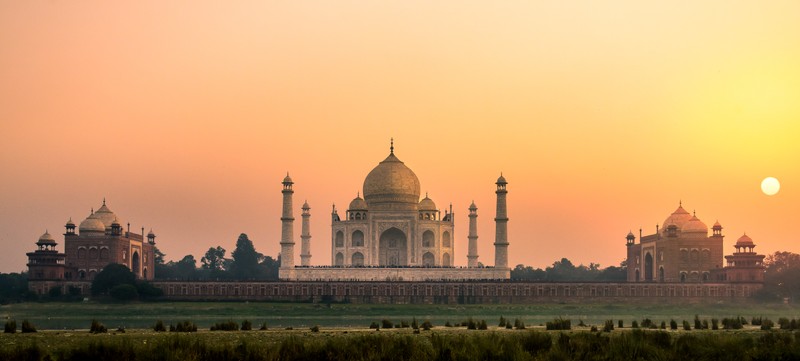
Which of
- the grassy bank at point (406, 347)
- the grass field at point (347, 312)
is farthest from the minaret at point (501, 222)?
the grassy bank at point (406, 347)

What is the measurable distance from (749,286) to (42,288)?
63.4 metres

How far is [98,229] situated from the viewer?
122750mm

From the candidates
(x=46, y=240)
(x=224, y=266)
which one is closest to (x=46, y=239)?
(x=46, y=240)

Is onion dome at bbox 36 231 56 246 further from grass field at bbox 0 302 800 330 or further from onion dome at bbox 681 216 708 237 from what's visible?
onion dome at bbox 681 216 708 237

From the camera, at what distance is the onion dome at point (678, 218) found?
130125 millimetres

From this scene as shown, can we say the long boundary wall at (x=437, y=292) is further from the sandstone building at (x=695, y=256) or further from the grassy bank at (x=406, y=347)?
the grassy bank at (x=406, y=347)

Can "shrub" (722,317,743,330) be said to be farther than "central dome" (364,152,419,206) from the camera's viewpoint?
No

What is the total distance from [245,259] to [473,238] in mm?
31514

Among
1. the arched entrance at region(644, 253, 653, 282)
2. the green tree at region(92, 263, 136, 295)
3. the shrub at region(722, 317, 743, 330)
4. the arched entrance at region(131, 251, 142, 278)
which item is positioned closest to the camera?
the shrub at region(722, 317, 743, 330)

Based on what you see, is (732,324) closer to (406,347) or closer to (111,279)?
(406,347)

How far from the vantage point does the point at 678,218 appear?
430 feet

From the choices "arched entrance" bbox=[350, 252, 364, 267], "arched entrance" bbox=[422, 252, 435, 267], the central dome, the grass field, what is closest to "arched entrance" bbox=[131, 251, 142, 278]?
the grass field

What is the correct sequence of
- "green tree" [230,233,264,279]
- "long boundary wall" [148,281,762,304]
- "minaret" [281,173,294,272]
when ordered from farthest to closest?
"green tree" [230,233,264,279] < "minaret" [281,173,294,272] < "long boundary wall" [148,281,762,304]

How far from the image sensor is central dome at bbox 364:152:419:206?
126m
